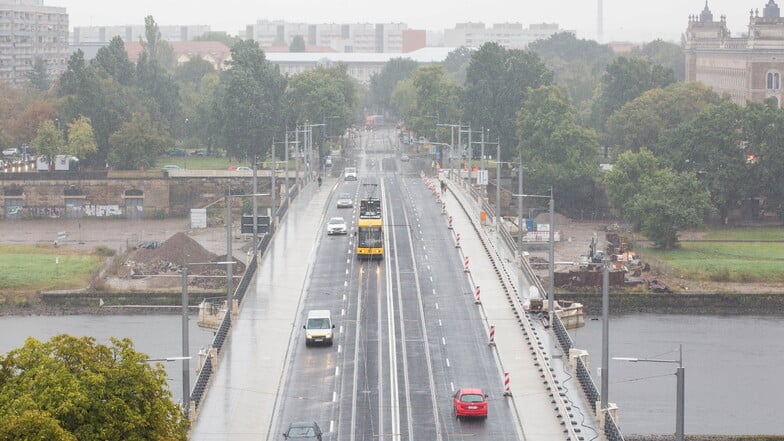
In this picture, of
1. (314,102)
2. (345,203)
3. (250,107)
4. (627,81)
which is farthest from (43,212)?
(627,81)

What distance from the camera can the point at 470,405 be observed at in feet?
200

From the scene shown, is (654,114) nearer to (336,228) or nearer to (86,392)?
(336,228)

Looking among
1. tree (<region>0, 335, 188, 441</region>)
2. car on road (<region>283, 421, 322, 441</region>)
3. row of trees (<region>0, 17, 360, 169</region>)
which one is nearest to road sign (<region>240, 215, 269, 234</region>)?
car on road (<region>283, 421, 322, 441</region>)

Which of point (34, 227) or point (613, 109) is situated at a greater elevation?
point (613, 109)

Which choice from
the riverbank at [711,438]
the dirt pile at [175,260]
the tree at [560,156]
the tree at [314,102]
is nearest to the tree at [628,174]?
the tree at [560,156]

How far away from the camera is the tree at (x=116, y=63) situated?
184 meters

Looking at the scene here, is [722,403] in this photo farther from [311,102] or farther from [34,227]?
[311,102]

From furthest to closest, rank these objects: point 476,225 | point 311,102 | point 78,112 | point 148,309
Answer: point 311,102 < point 78,112 < point 476,225 < point 148,309

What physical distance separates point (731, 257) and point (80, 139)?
7390 centimetres

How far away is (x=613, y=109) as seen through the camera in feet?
599

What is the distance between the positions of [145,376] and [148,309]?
2188 inches

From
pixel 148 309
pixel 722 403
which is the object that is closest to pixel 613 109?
pixel 148 309

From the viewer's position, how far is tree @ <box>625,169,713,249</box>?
12525cm

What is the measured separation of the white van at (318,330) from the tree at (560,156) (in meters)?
77.7
